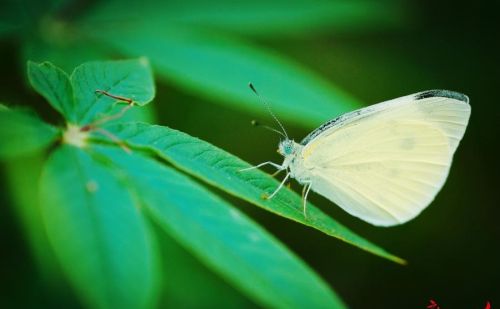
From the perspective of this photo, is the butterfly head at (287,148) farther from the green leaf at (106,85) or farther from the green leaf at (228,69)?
the green leaf at (106,85)

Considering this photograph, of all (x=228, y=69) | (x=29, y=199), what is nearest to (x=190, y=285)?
(x=29, y=199)

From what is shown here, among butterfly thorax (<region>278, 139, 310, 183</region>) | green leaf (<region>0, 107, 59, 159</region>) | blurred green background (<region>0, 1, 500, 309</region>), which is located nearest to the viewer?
green leaf (<region>0, 107, 59, 159</region>)

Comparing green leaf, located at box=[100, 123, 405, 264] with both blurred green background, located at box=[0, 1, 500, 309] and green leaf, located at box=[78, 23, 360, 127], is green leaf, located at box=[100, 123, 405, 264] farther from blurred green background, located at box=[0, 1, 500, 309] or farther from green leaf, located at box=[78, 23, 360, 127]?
green leaf, located at box=[78, 23, 360, 127]

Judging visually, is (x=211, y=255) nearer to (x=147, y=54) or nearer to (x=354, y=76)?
(x=147, y=54)

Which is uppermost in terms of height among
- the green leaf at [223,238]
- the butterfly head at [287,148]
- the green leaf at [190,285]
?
the butterfly head at [287,148]

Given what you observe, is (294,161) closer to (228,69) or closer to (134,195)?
(228,69)

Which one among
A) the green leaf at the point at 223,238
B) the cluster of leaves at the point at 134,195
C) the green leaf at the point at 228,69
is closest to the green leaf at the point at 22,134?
the cluster of leaves at the point at 134,195

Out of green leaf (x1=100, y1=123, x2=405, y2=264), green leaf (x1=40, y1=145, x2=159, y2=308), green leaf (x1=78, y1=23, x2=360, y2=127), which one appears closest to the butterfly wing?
green leaf (x1=78, y1=23, x2=360, y2=127)

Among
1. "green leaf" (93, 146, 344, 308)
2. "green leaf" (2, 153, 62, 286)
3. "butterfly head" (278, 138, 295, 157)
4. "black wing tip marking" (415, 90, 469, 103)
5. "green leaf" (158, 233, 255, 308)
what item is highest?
"green leaf" (2, 153, 62, 286)
